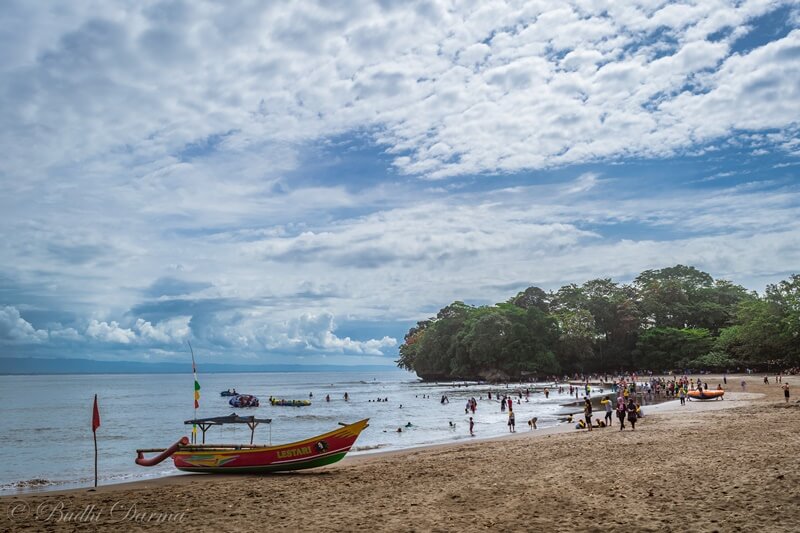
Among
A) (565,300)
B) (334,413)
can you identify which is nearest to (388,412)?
(334,413)

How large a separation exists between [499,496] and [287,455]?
8.77 m

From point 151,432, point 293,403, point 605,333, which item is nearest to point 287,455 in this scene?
point 151,432

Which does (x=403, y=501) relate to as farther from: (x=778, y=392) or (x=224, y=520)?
(x=778, y=392)

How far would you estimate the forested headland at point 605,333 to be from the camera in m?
92.6

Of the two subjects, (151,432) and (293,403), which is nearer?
(151,432)

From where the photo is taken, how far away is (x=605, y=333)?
348ft

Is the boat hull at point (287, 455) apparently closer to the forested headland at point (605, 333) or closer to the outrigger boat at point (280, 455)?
the outrigger boat at point (280, 455)

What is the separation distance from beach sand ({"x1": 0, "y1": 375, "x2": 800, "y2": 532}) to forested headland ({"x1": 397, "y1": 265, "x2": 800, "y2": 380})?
77.4 metres

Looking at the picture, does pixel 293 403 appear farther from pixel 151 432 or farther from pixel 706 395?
pixel 706 395

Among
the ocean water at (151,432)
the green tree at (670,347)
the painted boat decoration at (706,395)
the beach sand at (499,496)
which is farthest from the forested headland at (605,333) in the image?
the beach sand at (499,496)

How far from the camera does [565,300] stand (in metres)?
119

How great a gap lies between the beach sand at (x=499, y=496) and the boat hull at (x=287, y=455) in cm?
44

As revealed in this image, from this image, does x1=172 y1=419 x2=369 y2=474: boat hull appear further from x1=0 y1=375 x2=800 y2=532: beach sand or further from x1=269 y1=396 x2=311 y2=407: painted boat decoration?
x1=269 y1=396 x2=311 y2=407: painted boat decoration

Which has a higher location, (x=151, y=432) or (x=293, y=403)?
(x=151, y=432)
